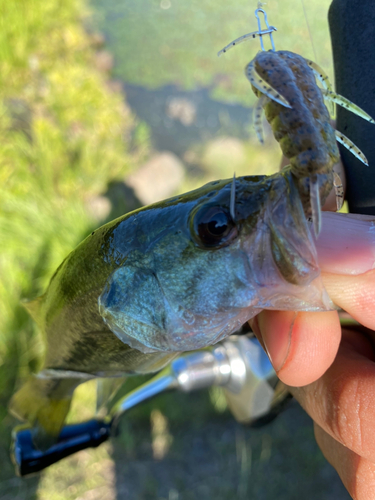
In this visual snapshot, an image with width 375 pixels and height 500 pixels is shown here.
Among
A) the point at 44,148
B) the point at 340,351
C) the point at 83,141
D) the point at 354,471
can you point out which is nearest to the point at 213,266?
the point at 340,351

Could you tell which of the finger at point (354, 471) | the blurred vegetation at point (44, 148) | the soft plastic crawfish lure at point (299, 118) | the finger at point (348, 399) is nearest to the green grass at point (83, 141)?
the blurred vegetation at point (44, 148)

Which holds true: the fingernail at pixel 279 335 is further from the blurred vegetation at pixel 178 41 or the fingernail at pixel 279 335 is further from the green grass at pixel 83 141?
the blurred vegetation at pixel 178 41

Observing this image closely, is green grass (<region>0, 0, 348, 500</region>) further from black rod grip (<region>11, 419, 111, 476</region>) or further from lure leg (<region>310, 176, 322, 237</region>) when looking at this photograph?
black rod grip (<region>11, 419, 111, 476</region>)

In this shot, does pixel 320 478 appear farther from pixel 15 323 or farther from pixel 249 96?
pixel 249 96

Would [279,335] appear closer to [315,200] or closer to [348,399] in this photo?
[348,399]

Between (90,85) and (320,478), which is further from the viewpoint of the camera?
(90,85)

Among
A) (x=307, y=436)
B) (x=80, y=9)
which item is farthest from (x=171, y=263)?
(x=80, y=9)

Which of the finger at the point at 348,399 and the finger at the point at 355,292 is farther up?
the finger at the point at 355,292

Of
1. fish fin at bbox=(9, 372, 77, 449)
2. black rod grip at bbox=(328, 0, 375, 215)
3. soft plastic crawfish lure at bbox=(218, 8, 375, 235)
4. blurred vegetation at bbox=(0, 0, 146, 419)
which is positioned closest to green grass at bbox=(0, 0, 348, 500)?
blurred vegetation at bbox=(0, 0, 146, 419)
